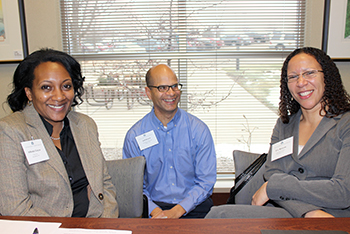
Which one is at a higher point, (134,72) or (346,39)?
(346,39)

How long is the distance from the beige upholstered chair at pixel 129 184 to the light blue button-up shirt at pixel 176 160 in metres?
0.24

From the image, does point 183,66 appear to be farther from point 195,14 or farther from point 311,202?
point 311,202

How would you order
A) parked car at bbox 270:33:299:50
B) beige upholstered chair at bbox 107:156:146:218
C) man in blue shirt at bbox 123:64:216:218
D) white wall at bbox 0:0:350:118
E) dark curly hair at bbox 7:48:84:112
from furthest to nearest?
1. parked car at bbox 270:33:299:50
2. white wall at bbox 0:0:350:118
3. man in blue shirt at bbox 123:64:216:218
4. beige upholstered chair at bbox 107:156:146:218
5. dark curly hair at bbox 7:48:84:112

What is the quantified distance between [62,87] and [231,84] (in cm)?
196

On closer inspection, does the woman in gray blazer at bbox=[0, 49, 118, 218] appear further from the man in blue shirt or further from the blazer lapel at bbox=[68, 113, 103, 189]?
the man in blue shirt

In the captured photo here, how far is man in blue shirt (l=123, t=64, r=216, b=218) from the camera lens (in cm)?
200

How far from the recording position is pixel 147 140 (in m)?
2.04

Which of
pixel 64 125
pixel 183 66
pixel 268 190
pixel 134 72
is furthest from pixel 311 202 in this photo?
pixel 134 72

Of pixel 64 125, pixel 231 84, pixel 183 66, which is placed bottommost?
pixel 64 125

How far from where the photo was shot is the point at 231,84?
293 centimetres

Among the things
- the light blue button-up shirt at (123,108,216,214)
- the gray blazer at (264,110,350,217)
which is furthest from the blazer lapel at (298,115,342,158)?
the light blue button-up shirt at (123,108,216,214)

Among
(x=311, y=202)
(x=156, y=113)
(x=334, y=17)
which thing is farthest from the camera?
(x=334, y=17)

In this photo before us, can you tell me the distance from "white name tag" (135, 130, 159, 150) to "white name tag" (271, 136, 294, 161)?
898 millimetres

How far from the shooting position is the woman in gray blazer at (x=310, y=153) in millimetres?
1347
